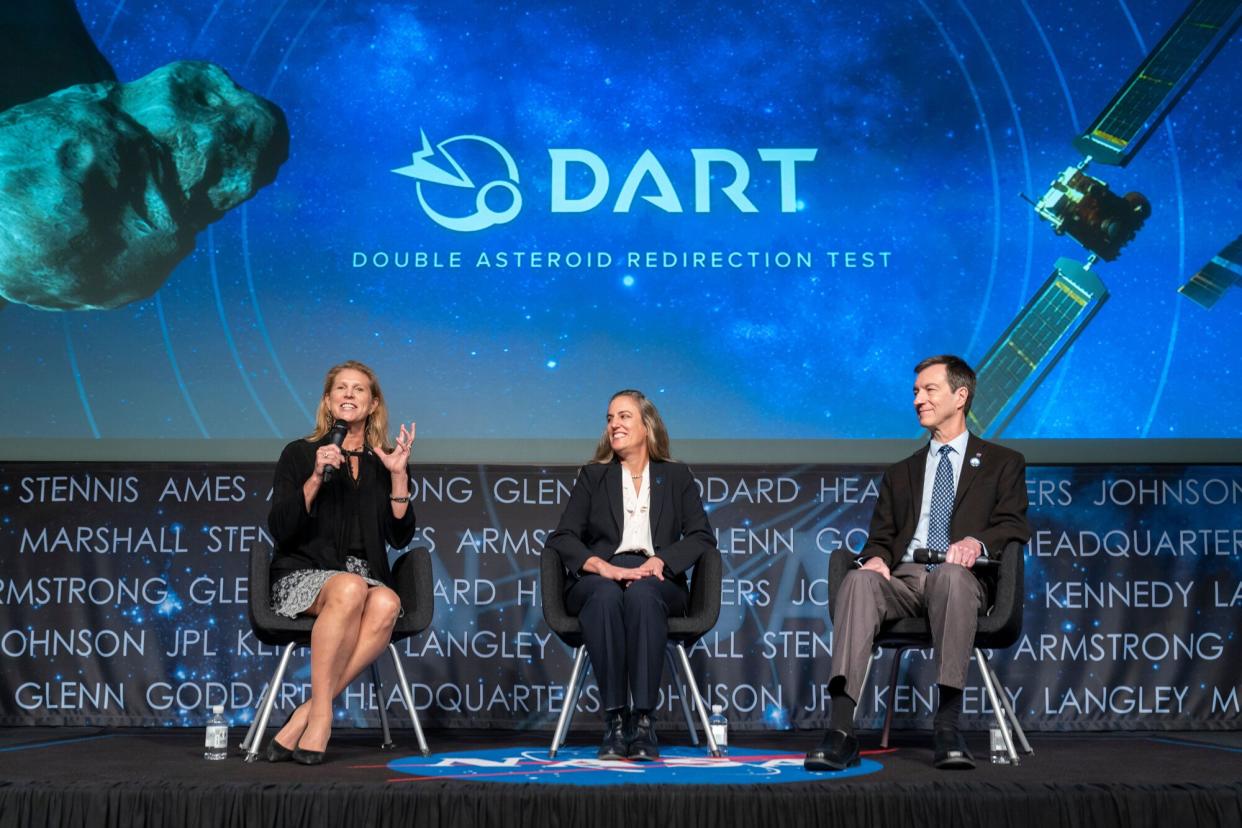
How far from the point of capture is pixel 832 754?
124 inches

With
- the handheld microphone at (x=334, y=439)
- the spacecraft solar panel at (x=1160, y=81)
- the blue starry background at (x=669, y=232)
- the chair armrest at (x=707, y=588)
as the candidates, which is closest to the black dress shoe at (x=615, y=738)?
the chair armrest at (x=707, y=588)

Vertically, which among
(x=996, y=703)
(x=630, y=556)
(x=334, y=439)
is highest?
(x=334, y=439)

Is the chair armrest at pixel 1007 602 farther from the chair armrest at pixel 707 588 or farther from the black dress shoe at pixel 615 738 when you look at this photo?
the black dress shoe at pixel 615 738

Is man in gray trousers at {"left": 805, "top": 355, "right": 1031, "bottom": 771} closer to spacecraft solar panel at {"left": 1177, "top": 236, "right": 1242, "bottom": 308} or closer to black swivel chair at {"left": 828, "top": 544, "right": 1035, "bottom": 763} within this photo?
black swivel chair at {"left": 828, "top": 544, "right": 1035, "bottom": 763}

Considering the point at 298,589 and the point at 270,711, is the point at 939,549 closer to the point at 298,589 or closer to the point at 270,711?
the point at 298,589

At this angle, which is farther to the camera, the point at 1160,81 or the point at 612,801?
the point at 1160,81

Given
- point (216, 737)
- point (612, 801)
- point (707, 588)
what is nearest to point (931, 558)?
point (707, 588)

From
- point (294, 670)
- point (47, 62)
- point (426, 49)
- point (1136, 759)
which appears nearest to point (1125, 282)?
point (1136, 759)

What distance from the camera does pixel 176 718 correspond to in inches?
184

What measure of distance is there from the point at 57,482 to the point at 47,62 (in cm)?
168

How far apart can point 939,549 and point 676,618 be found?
0.78 m

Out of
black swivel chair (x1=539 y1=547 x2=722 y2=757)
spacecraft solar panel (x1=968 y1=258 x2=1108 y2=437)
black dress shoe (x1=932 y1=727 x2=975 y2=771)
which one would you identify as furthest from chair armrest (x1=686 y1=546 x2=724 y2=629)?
spacecraft solar panel (x1=968 y1=258 x2=1108 y2=437)

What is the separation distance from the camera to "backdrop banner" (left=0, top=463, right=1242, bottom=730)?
4684 mm

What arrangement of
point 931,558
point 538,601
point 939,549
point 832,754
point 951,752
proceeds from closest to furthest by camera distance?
1. point 832,754
2. point 951,752
3. point 931,558
4. point 939,549
5. point 538,601
